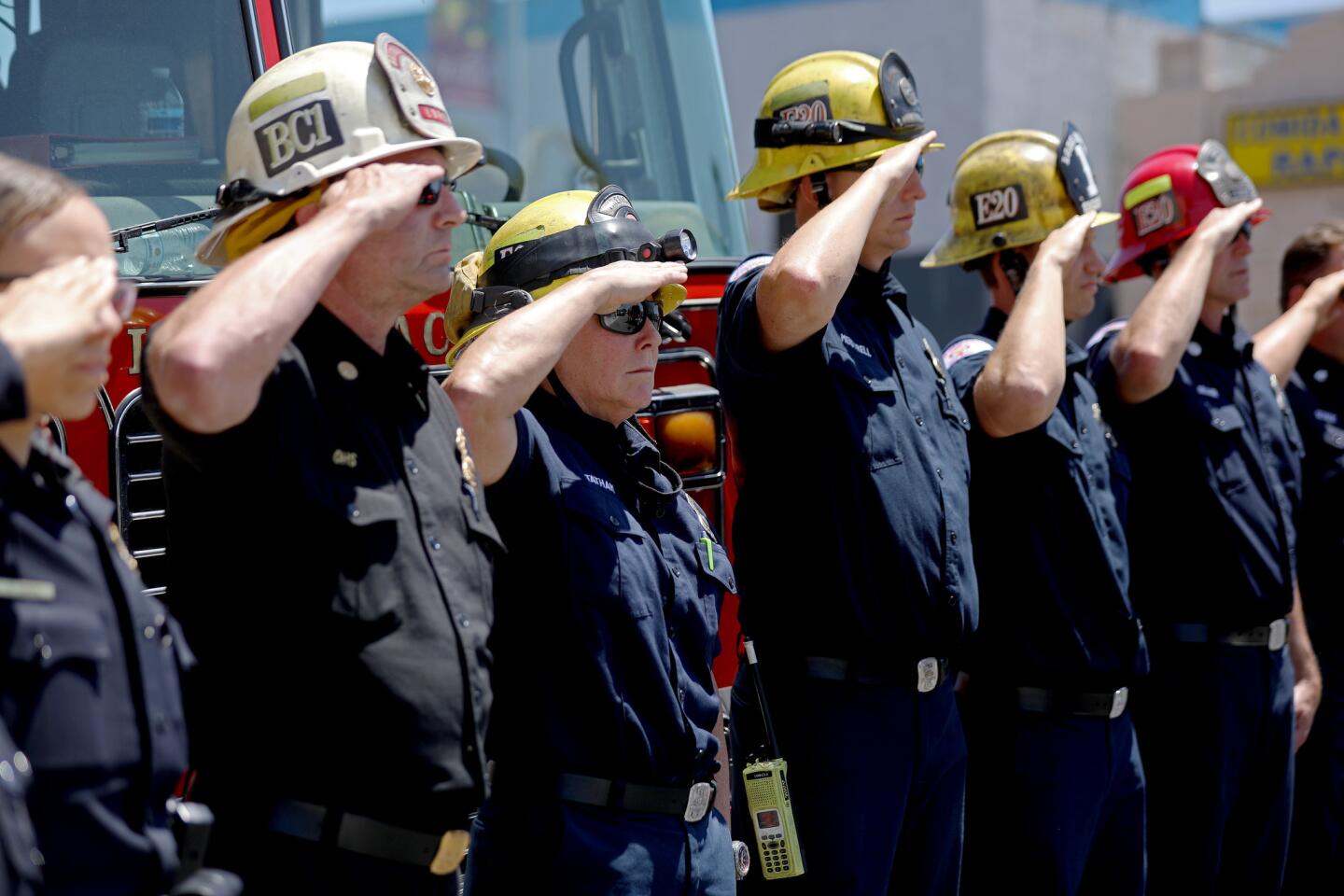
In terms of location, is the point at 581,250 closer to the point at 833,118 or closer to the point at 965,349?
the point at 833,118

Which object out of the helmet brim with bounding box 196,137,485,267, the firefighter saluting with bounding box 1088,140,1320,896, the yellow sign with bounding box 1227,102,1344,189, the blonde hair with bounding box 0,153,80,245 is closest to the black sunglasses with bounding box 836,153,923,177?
the firefighter saluting with bounding box 1088,140,1320,896

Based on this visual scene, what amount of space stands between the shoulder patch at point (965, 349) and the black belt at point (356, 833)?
219 centimetres

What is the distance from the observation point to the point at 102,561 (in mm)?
1923

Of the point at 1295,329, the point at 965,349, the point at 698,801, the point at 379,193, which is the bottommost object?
the point at 1295,329

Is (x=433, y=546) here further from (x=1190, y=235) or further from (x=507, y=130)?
(x=1190, y=235)

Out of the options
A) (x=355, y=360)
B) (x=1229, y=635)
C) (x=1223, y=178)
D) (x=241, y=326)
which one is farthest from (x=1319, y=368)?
(x=241, y=326)

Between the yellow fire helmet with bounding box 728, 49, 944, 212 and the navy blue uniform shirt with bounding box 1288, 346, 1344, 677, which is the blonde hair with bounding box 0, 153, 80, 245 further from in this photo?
the navy blue uniform shirt with bounding box 1288, 346, 1344, 677

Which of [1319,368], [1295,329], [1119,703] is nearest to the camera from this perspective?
[1119,703]

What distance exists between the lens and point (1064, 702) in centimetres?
404

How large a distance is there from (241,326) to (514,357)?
2.14 feet

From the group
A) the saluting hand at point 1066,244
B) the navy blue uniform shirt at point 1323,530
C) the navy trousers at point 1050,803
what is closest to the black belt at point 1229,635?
the navy trousers at point 1050,803

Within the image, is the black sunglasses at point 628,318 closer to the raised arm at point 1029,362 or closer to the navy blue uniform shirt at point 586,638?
the navy blue uniform shirt at point 586,638

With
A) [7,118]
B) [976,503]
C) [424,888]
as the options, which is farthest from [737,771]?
[7,118]

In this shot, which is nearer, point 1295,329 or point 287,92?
point 287,92
